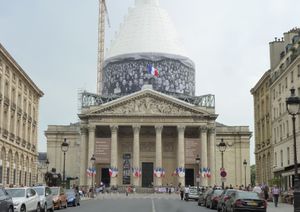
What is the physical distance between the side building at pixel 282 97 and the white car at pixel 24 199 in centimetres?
2757

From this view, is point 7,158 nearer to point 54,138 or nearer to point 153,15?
point 54,138

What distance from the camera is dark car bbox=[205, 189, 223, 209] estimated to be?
36263 mm

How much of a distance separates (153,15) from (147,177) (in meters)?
36.5

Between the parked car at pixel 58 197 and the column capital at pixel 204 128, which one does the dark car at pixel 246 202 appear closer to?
the parked car at pixel 58 197

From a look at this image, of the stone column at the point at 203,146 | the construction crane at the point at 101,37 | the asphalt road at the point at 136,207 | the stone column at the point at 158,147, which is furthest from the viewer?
the construction crane at the point at 101,37

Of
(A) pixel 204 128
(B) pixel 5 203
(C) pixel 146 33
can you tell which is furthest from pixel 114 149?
(B) pixel 5 203

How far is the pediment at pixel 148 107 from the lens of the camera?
303ft

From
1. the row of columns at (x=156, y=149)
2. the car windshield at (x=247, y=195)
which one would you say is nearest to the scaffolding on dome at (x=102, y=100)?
the row of columns at (x=156, y=149)

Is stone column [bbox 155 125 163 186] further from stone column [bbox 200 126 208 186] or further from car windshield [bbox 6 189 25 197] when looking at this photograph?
car windshield [bbox 6 189 25 197]

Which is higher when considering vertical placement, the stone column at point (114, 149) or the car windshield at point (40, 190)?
the stone column at point (114, 149)

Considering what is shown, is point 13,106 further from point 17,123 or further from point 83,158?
point 83,158

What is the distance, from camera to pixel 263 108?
69.9 metres

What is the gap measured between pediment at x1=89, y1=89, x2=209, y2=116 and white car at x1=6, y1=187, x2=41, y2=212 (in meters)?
65.5

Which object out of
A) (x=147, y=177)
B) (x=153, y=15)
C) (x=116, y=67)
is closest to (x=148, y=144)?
(x=147, y=177)
